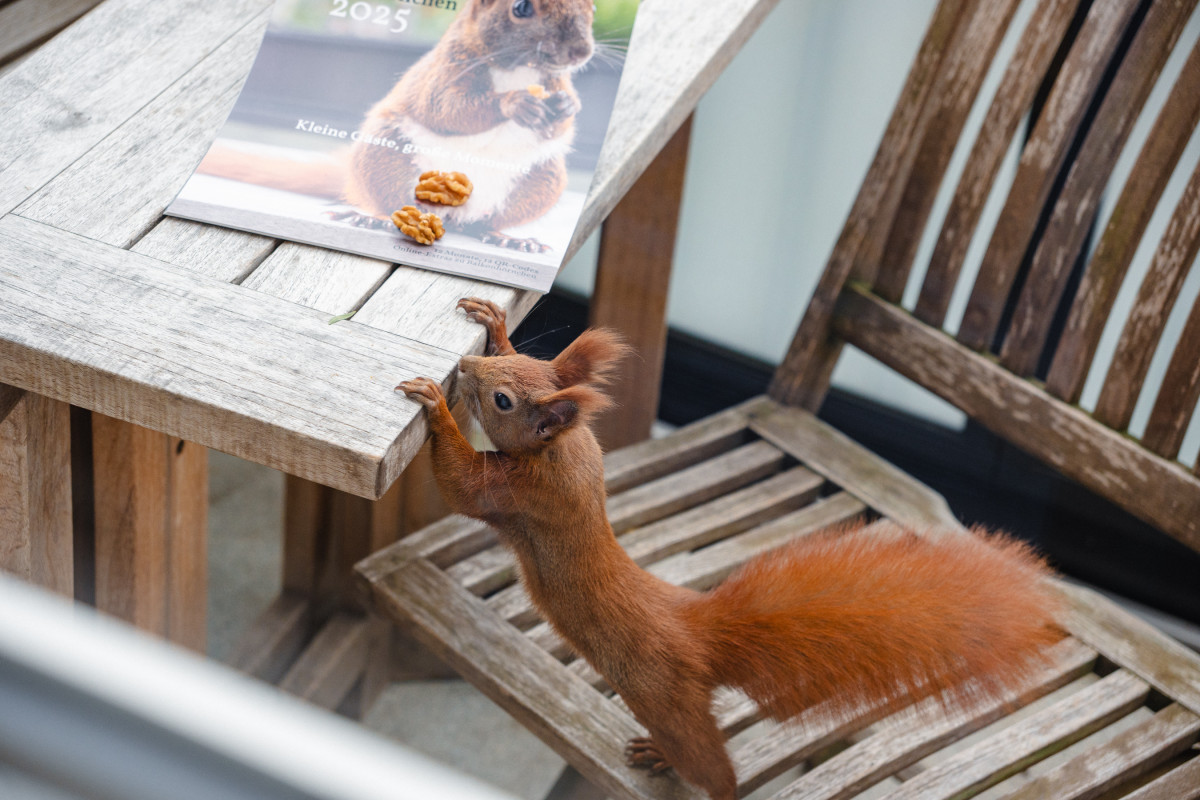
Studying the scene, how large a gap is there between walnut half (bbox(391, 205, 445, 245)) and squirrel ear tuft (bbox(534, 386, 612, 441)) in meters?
0.13

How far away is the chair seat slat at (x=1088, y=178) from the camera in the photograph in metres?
0.90

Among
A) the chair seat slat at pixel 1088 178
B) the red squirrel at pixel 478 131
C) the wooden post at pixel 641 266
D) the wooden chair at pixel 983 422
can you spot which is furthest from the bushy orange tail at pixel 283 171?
the chair seat slat at pixel 1088 178

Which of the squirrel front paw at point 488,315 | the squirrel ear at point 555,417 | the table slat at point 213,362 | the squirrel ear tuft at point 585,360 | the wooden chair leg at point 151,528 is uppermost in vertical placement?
the squirrel front paw at point 488,315

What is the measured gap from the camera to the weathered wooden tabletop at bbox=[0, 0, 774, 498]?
0.57m

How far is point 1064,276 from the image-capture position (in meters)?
1.00

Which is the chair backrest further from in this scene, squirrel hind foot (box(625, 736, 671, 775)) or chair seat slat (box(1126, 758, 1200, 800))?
squirrel hind foot (box(625, 736, 671, 775))

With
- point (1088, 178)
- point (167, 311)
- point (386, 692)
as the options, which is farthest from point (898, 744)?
point (386, 692)

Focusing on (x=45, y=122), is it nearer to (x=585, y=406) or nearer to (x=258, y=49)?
(x=258, y=49)

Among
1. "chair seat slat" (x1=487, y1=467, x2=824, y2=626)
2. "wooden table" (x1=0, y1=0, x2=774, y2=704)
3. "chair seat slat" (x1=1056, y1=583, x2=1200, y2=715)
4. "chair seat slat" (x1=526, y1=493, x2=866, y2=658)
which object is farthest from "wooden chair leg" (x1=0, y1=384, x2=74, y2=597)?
"chair seat slat" (x1=1056, y1=583, x2=1200, y2=715)

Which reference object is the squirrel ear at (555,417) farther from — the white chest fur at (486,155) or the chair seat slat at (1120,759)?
the chair seat slat at (1120,759)

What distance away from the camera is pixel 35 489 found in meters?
0.75

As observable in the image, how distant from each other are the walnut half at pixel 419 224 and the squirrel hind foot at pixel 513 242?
0.10 ft

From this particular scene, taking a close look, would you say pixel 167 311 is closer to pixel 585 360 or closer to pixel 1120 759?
pixel 585 360

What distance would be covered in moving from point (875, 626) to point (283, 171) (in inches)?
20.6
